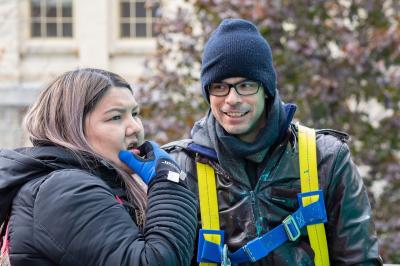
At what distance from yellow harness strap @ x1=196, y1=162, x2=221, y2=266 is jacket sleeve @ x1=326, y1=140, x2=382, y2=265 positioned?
17.4 inches

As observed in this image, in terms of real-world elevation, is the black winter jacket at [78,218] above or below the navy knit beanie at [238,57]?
below

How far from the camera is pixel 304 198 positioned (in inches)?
128

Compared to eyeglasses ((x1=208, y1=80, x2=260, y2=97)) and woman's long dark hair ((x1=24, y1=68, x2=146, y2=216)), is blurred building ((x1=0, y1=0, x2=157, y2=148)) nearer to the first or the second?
eyeglasses ((x1=208, y1=80, x2=260, y2=97))

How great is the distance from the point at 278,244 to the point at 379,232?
9.86ft

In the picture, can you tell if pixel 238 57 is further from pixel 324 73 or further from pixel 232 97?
pixel 324 73

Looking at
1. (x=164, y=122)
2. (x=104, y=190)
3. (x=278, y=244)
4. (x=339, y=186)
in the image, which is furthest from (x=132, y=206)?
(x=164, y=122)

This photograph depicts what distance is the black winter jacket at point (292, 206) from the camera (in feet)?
10.7

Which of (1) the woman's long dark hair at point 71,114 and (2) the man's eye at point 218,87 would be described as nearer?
(1) the woman's long dark hair at point 71,114

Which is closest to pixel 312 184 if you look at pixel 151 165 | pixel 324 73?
pixel 151 165

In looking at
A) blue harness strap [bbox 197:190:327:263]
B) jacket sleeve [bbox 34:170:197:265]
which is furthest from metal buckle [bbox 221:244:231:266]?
jacket sleeve [bbox 34:170:197:265]

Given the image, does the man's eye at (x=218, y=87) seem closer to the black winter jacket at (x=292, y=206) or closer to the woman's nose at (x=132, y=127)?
the black winter jacket at (x=292, y=206)

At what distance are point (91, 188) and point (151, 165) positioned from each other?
0.94ft

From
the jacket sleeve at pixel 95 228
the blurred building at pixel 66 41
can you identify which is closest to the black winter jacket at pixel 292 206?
the jacket sleeve at pixel 95 228

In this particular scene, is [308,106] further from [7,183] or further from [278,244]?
[7,183]
